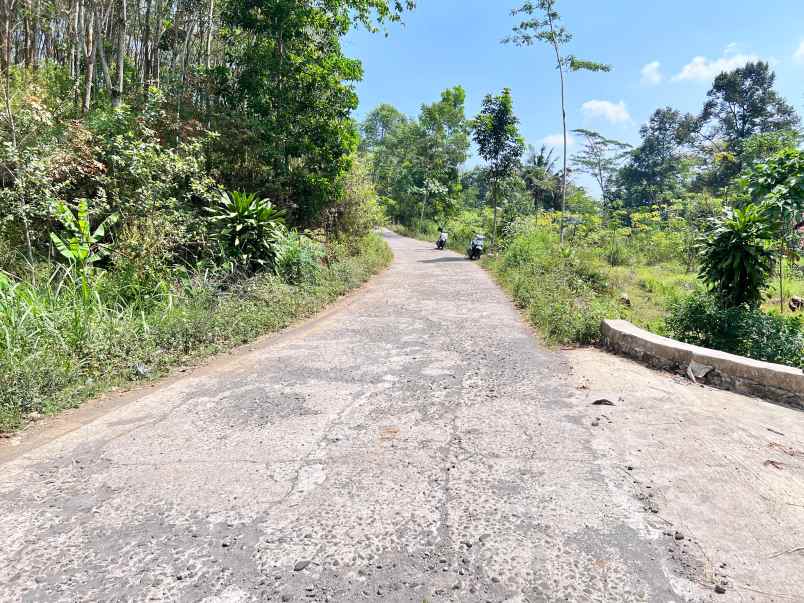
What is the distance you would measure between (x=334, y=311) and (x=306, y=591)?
6272 millimetres

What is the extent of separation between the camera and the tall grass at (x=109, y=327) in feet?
12.5

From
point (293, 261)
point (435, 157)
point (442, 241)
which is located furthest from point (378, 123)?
point (293, 261)

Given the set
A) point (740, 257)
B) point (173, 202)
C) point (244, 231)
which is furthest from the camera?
point (244, 231)

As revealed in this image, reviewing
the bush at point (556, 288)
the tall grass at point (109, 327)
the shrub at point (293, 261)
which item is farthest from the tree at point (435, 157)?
the tall grass at point (109, 327)

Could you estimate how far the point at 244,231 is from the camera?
787cm

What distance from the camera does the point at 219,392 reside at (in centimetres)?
415

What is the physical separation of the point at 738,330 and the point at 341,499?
557 centimetres

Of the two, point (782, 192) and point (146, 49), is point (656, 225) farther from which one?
point (146, 49)

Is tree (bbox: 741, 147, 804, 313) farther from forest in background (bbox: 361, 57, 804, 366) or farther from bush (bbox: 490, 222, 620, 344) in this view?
bush (bbox: 490, 222, 620, 344)

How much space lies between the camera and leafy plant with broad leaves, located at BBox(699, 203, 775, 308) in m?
5.93

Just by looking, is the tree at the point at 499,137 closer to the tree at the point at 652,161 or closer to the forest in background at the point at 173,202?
the forest in background at the point at 173,202

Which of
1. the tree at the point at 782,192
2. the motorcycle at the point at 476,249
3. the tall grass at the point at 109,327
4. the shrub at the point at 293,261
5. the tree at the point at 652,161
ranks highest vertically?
the tree at the point at 652,161

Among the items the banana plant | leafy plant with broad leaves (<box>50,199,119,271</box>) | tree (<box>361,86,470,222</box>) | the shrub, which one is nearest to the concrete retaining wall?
the shrub

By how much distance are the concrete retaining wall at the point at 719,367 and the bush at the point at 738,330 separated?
119cm
